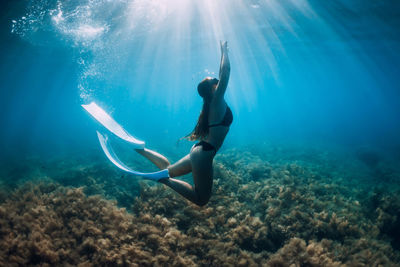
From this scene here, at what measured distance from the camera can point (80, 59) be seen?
2898 centimetres

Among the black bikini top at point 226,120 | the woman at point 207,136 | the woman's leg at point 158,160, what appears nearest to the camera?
the woman at point 207,136

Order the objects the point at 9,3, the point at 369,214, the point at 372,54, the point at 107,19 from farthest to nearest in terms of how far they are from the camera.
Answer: the point at 372,54 < the point at 107,19 < the point at 9,3 < the point at 369,214

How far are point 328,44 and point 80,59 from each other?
34310 millimetres

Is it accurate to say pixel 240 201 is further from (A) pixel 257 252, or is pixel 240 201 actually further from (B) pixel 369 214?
(B) pixel 369 214

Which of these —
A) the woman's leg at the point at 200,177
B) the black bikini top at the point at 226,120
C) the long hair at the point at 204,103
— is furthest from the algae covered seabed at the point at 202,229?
the black bikini top at the point at 226,120

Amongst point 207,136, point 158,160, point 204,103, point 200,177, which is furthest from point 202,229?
point 204,103

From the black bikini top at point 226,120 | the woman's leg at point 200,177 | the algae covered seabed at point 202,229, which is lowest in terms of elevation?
the algae covered seabed at point 202,229

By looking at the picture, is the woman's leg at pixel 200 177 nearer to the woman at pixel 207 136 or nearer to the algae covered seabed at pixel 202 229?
the woman at pixel 207 136

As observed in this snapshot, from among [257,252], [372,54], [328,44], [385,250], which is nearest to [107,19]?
[257,252]

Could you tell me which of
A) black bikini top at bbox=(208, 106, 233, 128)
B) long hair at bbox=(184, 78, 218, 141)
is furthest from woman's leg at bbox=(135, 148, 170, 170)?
black bikini top at bbox=(208, 106, 233, 128)

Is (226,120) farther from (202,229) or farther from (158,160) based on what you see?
(202,229)

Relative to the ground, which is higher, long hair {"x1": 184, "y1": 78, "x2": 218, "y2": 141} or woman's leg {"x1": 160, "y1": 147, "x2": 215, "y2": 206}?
long hair {"x1": 184, "y1": 78, "x2": 218, "y2": 141}

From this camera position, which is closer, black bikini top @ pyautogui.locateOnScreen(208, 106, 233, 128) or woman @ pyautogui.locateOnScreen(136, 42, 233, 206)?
woman @ pyautogui.locateOnScreen(136, 42, 233, 206)

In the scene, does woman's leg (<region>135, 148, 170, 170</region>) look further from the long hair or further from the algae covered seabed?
the long hair
